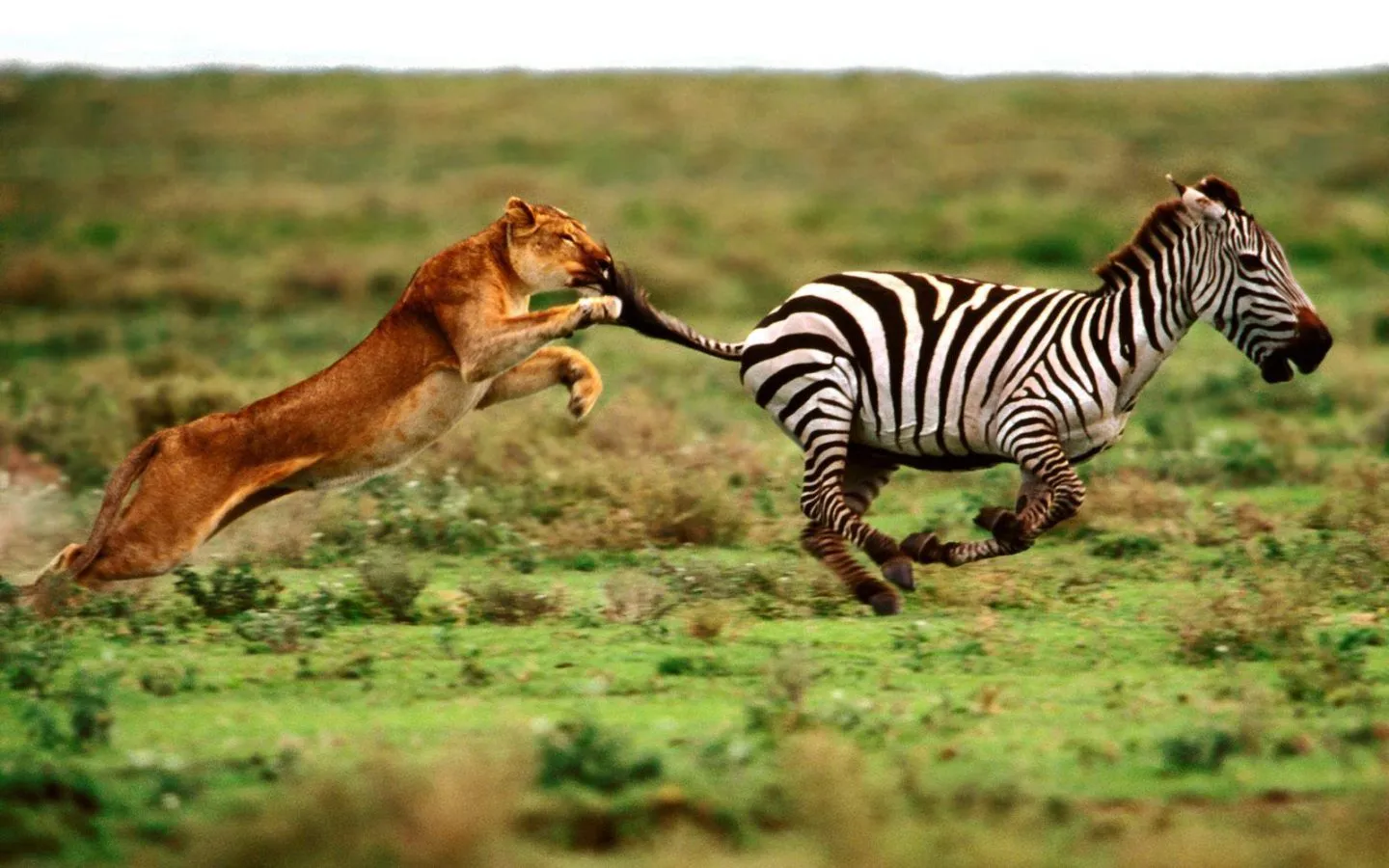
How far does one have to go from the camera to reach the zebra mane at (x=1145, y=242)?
9398 mm

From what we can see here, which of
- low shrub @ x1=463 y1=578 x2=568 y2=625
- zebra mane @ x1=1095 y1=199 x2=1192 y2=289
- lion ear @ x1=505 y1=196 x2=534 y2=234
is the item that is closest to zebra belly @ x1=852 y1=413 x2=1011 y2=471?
zebra mane @ x1=1095 y1=199 x2=1192 y2=289

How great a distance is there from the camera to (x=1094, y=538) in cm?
1125

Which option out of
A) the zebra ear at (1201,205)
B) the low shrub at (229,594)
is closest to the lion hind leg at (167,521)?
the low shrub at (229,594)

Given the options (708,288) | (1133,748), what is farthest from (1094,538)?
(708,288)

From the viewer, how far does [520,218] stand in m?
Result: 8.98

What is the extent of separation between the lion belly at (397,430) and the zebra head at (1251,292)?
12.0 feet

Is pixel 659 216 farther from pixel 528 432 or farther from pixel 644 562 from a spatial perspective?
pixel 644 562

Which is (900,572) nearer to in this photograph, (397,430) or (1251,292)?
(1251,292)

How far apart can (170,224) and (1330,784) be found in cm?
3433

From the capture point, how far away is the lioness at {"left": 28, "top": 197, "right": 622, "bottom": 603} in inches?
335

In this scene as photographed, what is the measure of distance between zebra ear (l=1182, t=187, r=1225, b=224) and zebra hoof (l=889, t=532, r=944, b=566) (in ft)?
6.83

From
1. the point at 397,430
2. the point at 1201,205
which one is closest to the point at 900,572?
the point at 1201,205

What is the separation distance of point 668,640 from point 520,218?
216 centimetres

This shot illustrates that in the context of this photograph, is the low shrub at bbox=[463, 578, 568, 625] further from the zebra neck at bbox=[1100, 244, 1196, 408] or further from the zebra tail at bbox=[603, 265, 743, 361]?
the zebra neck at bbox=[1100, 244, 1196, 408]
